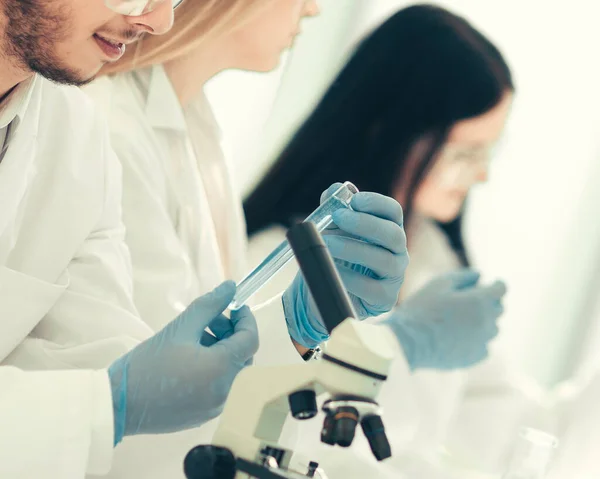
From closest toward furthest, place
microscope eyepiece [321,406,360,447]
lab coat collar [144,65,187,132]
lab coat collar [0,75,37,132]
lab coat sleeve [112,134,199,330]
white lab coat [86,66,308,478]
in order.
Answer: microscope eyepiece [321,406,360,447], lab coat collar [0,75,37,132], white lab coat [86,66,308,478], lab coat sleeve [112,134,199,330], lab coat collar [144,65,187,132]

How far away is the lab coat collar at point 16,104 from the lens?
3.55 ft

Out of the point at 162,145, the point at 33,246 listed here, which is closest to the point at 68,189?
the point at 33,246

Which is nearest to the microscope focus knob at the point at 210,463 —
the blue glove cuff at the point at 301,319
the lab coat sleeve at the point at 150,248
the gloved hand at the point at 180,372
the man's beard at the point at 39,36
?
the gloved hand at the point at 180,372

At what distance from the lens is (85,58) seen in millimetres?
1074

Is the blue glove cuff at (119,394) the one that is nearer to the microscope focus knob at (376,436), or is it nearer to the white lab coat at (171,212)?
the white lab coat at (171,212)

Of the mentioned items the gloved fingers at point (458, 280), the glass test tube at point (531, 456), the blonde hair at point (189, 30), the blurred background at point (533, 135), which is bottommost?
the glass test tube at point (531, 456)

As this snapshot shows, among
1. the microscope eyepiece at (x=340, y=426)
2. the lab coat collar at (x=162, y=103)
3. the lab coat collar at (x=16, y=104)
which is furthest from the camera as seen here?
the lab coat collar at (x=162, y=103)

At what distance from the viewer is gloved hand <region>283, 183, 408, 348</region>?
1.05 metres

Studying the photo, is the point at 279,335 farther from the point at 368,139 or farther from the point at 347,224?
the point at 368,139

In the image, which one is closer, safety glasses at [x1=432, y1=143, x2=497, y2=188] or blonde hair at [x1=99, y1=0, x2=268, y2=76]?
blonde hair at [x1=99, y1=0, x2=268, y2=76]

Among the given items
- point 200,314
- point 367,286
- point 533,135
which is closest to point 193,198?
point 367,286

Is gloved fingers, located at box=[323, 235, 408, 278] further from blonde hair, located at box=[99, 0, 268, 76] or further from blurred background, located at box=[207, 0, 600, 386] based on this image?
blurred background, located at box=[207, 0, 600, 386]

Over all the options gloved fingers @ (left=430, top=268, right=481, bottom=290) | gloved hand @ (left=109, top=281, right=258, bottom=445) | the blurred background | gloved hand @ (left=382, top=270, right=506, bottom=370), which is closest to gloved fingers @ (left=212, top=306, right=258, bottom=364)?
gloved hand @ (left=109, top=281, right=258, bottom=445)

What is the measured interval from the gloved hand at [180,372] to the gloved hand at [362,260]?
0.20 metres
